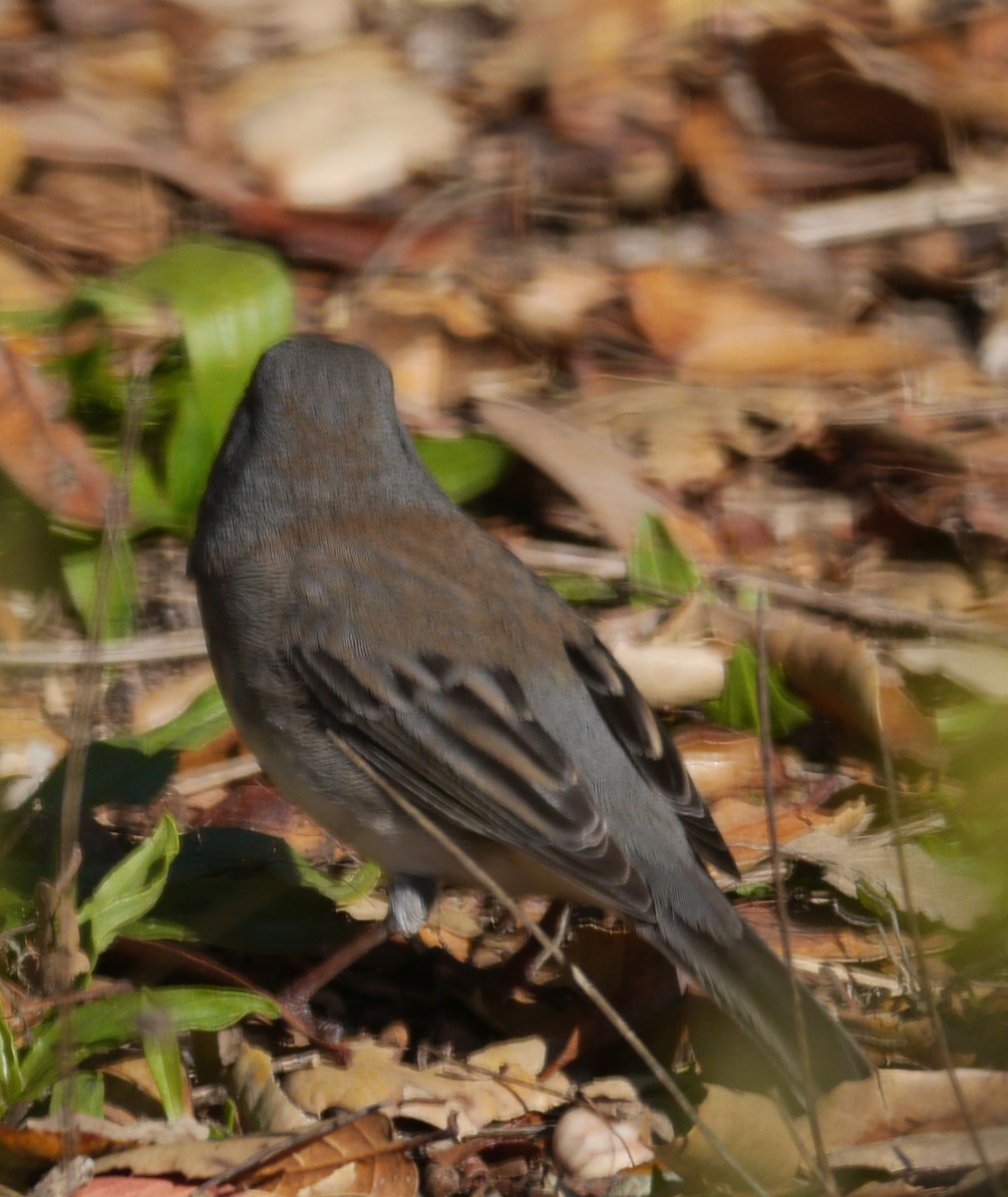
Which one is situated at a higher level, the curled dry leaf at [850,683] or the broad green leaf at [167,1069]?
the broad green leaf at [167,1069]

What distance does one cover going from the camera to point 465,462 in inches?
198

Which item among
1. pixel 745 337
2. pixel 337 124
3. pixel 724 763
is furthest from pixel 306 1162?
pixel 337 124

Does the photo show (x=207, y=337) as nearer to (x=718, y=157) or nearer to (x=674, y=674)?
(x=674, y=674)

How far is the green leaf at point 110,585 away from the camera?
4.53 metres

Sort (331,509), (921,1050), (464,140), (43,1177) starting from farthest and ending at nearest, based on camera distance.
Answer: (464,140), (331,509), (921,1050), (43,1177)

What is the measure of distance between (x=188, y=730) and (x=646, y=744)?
1.26 meters

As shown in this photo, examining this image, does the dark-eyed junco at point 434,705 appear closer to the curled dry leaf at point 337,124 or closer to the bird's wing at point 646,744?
the bird's wing at point 646,744

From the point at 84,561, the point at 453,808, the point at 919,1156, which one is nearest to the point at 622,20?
the point at 84,561

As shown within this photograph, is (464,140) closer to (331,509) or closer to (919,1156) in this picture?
(331,509)

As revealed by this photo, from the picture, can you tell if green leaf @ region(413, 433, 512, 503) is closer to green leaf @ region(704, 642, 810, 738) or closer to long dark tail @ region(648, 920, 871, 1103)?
green leaf @ region(704, 642, 810, 738)

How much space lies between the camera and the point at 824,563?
512cm

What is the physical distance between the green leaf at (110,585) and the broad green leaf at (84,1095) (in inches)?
66.6

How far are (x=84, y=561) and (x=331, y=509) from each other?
1.12 meters

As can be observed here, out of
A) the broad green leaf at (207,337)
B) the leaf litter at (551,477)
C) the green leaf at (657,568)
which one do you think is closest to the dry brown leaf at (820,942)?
the leaf litter at (551,477)
